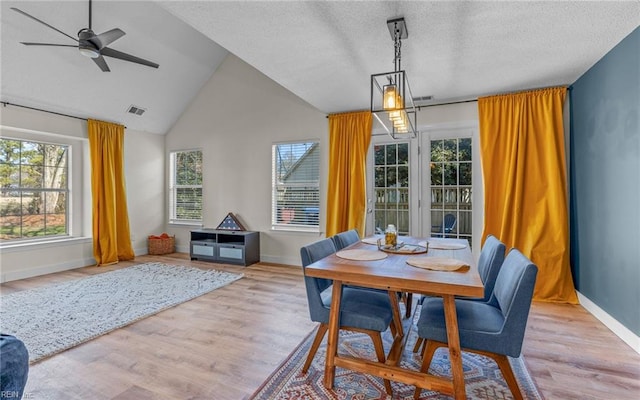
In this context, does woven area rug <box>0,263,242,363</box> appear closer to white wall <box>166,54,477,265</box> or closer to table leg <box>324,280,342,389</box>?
white wall <box>166,54,477,265</box>

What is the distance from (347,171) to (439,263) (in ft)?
8.99

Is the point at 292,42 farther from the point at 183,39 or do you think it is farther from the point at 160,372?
the point at 183,39

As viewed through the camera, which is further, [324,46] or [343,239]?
[343,239]

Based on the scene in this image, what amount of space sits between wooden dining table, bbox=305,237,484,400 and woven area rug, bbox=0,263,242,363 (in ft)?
6.86

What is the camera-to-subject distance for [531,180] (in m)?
3.61

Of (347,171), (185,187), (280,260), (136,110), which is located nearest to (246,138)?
(185,187)

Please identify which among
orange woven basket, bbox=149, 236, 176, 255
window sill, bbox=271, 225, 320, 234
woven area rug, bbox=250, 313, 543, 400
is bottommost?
woven area rug, bbox=250, 313, 543, 400

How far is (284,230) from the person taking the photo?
5.15 metres

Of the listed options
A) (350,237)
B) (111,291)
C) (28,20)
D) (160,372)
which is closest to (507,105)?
(350,237)

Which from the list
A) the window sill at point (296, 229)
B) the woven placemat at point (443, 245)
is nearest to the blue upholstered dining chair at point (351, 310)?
the woven placemat at point (443, 245)

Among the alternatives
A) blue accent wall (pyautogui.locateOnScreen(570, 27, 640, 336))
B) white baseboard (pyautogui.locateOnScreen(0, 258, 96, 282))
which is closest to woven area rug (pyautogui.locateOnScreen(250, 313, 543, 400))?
blue accent wall (pyautogui.locateOnScreen(570, 27, 640, 336))

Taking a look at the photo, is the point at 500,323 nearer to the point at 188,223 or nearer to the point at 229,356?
the point at 229,356

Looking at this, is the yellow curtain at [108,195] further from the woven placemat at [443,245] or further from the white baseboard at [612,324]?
the white baseboard at [612,324]

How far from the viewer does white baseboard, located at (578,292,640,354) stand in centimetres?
238
